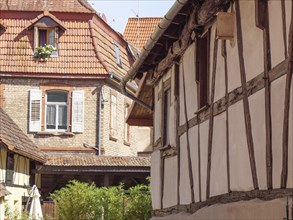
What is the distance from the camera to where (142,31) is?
169ft

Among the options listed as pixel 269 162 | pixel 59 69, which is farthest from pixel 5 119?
pixel 269 162

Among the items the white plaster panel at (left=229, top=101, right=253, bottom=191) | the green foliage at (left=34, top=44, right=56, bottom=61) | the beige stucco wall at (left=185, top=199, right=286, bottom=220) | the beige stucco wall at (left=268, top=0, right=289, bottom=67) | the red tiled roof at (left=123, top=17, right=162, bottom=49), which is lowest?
the beige stucco wall at (left=185, top=199, right=286, bottom=220)

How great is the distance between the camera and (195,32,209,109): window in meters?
13.4

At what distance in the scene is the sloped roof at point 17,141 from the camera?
94.5 feet

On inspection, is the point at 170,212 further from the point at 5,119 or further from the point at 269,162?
the point at 5,119

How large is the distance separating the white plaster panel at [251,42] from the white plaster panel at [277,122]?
630 millimetres

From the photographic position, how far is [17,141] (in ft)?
104

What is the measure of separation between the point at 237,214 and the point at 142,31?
41444 mm

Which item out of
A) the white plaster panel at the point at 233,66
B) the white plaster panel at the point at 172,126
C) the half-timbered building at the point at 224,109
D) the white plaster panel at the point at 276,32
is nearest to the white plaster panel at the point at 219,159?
the half-timbered building at the point at 224,109

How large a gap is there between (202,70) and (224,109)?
191 centimetres

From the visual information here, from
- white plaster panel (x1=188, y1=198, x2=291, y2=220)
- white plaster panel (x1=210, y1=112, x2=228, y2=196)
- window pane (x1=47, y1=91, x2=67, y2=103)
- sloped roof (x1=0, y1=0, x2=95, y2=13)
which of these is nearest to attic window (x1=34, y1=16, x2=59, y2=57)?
sloped roof (x1=0, y1=0, x2=95, y2=13)

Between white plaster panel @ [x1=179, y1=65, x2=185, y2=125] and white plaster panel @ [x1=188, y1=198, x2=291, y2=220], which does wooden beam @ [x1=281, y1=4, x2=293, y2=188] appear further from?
white plaster panel @ [x1=179, y1=65, x2=185, y2=125]

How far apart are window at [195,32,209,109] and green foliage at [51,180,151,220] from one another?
42.8ft

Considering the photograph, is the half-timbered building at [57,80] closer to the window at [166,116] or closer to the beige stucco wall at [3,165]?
the beige stucco wall at [3,165]
